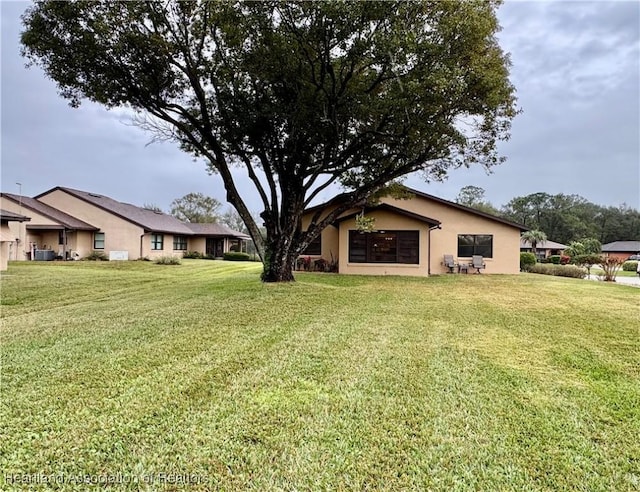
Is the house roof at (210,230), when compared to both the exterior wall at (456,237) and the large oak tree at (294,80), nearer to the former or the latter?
the exterior wall at (456,237)

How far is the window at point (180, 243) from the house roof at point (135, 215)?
849mm

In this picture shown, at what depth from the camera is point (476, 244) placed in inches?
790

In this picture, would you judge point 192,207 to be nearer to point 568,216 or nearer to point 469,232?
point 469,232

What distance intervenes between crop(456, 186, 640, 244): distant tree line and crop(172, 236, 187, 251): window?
3960cm

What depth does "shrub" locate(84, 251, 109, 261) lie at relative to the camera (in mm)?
25234


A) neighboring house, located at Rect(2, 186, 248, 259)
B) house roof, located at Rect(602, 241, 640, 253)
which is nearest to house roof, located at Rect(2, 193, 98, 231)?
neighboring house, located at Rect(2, 186, 248, 259)

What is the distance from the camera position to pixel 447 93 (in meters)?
9.72

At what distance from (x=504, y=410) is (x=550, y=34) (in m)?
12.9

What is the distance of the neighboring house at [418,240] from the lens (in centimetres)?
1800

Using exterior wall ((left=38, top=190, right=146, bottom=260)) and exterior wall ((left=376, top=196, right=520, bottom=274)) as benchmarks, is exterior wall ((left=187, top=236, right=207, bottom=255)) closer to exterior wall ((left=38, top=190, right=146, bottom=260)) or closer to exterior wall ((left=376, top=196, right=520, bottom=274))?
exterior wall ((left=38, top=190, right=146, bottom=260))

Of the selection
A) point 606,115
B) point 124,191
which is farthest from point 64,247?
point 606,115

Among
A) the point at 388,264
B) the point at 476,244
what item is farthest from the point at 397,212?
the point at 476,244

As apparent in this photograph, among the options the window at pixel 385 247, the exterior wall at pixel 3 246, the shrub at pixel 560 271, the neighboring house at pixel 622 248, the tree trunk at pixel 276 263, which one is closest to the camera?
the tree trunk at pixel 276 263

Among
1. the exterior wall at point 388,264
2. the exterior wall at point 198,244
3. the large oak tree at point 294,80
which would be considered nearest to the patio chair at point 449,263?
the exterior wall at point 388,264
